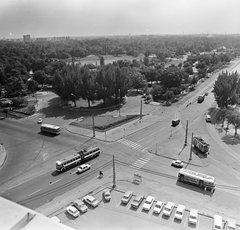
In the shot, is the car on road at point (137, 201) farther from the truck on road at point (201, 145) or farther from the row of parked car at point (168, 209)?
the truck on road at point (201, 145)

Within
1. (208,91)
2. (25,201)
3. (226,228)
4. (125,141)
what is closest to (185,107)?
(208,91)

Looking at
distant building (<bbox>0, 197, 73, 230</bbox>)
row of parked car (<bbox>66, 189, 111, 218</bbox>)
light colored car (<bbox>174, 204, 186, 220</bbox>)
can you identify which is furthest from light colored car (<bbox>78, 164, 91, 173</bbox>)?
distant building (<bbox>0, 197, 73, 230</bbox>)

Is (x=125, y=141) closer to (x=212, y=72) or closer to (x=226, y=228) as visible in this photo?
(x=226, y=228)

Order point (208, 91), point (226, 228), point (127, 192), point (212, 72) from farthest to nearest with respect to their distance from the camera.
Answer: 1. point (212, 72)
2. point (208, 91)
3. point (127, 192)
4. point (226, 228)

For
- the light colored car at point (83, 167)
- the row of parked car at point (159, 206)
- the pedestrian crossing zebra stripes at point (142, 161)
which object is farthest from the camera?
the pedestrian crossing zebra stripes at point (142, 161)

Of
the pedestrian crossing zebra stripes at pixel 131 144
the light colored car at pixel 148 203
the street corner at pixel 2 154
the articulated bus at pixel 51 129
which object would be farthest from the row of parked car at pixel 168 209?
the articulated bus at pixel 51 129

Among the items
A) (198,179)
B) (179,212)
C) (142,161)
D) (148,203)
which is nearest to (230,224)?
(179,212)
